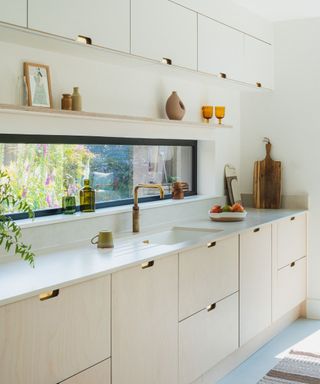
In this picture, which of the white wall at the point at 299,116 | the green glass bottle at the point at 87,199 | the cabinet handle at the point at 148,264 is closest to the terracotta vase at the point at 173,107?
the green glass bottle at the point at 87,199

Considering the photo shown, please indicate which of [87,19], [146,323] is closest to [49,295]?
[146,323]

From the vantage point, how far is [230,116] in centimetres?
522

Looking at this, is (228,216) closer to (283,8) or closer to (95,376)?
(283,8)

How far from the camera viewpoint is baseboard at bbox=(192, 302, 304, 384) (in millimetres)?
3670

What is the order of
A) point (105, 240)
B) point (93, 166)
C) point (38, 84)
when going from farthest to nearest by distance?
point (93, 166) → point (105, 240) → point (38, 84)

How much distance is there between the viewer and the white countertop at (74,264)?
2.31 metres

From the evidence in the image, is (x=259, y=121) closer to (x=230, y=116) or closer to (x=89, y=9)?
(x=230, y=116)

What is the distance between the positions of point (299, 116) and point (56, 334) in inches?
134

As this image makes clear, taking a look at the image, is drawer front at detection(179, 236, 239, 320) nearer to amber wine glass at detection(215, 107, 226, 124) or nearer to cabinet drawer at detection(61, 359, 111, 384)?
cabinet drawer at detection(61, 359, 111, 384)

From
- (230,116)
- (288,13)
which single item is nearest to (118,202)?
(230,116)

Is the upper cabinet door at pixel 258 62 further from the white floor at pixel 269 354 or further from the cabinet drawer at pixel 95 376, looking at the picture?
the cabinet drawer at pixel 95 376

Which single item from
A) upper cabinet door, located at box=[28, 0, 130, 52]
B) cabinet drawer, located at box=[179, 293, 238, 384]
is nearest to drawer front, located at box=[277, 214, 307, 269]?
cabinet drawer, located at box=[179, 293, 238, 384]

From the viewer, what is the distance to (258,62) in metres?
4.89

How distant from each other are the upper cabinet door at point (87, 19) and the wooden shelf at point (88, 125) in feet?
1.26
